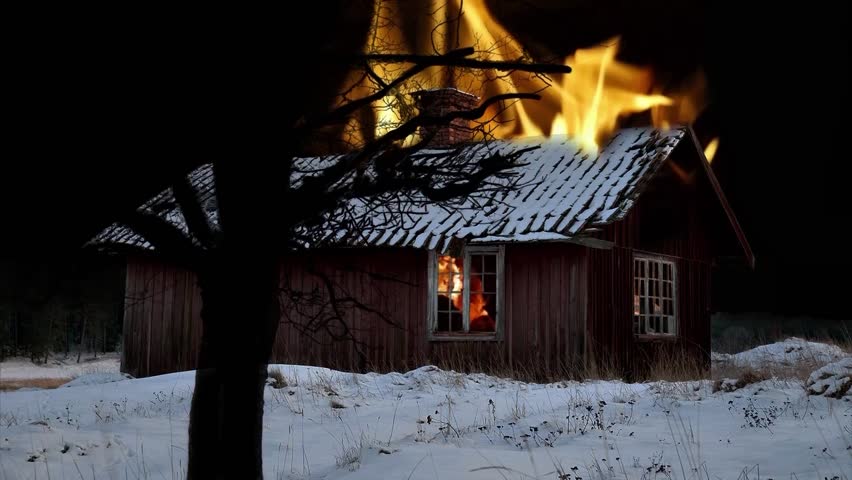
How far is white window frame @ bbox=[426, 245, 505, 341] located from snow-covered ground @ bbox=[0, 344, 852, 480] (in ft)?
9.97

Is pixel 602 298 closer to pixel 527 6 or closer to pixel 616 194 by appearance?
pixel 616 194

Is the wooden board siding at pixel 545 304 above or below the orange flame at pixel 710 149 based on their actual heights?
below

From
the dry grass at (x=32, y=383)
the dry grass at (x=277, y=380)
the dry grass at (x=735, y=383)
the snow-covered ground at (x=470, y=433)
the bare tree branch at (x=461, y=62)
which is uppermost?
the bare tree branch at (x=461, y=62)

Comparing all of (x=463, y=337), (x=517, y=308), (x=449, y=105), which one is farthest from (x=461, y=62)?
(x=449, y=105)

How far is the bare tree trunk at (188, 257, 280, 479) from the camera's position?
532cm

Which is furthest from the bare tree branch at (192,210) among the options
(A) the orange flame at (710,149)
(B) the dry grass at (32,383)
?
(B) the dry grass at (32,383)

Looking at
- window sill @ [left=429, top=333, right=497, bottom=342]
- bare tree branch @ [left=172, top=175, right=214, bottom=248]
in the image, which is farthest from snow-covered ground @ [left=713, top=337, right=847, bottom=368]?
bare tree branch @ [left=172, top=175, right=214, bottom=248]

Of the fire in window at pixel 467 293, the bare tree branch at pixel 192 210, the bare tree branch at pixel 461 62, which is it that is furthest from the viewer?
the fire in window at pixel 467 293

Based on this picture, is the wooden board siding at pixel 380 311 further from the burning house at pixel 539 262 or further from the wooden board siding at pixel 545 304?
the wooden board siding at pixel 545 304

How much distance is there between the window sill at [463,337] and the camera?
15117 millimetres

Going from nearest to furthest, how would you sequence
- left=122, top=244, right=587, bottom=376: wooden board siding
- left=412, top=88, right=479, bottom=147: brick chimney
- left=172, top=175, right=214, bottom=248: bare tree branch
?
left=172, top=175, right=214, bottom=248: bare tree branch, left=122, top=244, right=587, bottom=376: wooden board siding, left=412, top=88, right=479, bottom=147: brick chimney

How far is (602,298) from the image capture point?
1512 cm

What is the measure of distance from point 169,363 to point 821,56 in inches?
972

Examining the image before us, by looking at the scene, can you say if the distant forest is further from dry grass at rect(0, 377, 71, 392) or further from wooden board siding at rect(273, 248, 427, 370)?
wooden board siding at rect(273, 248, 427, 370)
